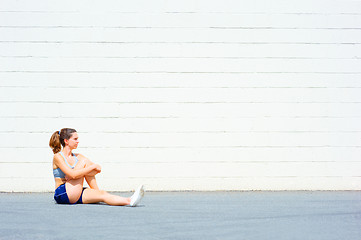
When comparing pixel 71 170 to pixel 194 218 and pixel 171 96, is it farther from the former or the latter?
pixel 171 96

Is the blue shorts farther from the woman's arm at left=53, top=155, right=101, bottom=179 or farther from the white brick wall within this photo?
the white brick wall

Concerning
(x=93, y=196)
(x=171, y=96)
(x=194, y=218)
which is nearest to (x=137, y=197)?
(x=93, y=196)

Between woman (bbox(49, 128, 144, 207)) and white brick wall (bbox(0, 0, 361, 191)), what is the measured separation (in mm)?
1868

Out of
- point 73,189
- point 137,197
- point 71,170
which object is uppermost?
point 137,197

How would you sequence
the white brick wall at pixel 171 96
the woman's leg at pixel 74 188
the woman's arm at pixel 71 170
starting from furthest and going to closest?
the white brick wall at pixel 171 96, the woman's leg at pixel 74 188, the woman's arm at pixel 71 170

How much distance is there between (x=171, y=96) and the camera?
10.1 m

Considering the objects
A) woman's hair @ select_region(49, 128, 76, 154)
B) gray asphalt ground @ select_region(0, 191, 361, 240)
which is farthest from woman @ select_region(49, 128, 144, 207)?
gray asphalt ground @ select_region(0, 191, 361, 240)

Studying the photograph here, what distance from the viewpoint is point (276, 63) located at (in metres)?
10.2

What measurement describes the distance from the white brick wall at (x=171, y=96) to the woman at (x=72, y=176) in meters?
1.87

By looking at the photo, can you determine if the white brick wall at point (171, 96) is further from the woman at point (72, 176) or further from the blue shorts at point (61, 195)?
the blue shorts at point (61, 195)

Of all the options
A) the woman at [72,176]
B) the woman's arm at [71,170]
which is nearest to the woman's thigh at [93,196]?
the woman at [72,176]

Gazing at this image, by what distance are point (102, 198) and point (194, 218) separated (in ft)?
5.10

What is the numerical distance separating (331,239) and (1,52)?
6143 millimetres

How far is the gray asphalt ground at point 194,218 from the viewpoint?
18.7 feet
